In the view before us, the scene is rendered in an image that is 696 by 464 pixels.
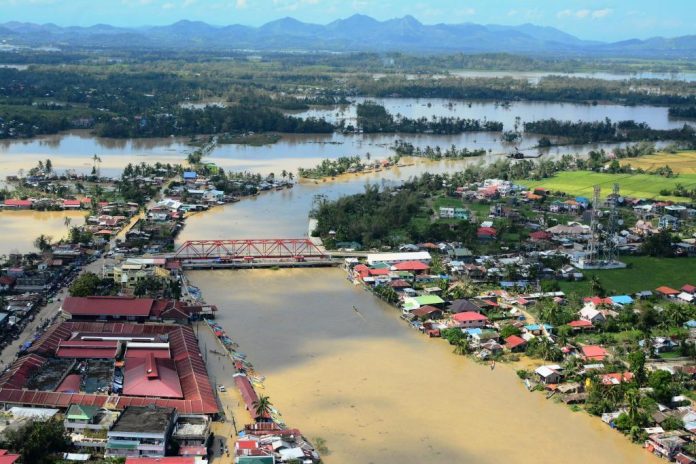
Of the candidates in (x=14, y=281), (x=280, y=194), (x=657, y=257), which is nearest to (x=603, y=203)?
(x=657, y=257)

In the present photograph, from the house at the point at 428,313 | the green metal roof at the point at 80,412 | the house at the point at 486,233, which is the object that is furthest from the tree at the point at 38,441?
the house at the point at 486,233

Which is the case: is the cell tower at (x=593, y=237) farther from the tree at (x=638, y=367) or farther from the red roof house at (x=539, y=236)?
the tree at (x=638, y=367)

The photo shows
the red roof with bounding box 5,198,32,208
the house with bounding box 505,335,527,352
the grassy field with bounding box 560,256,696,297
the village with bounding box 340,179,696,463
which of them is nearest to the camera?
the village with bounding box 340,179,696,463

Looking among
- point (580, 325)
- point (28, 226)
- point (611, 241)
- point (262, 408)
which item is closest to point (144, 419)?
point (262, 408)

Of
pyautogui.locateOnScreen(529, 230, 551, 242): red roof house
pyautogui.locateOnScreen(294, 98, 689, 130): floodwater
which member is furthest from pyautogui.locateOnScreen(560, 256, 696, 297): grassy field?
pyautogui.locateOnScreen(294, 98, 689, 130): floodwater

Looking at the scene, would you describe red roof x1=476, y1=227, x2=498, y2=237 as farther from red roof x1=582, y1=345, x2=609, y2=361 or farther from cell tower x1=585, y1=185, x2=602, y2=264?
red roof x1=582, y1=345, x2=609, y2=361

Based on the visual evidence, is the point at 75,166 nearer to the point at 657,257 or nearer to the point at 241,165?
the point at 241,165
